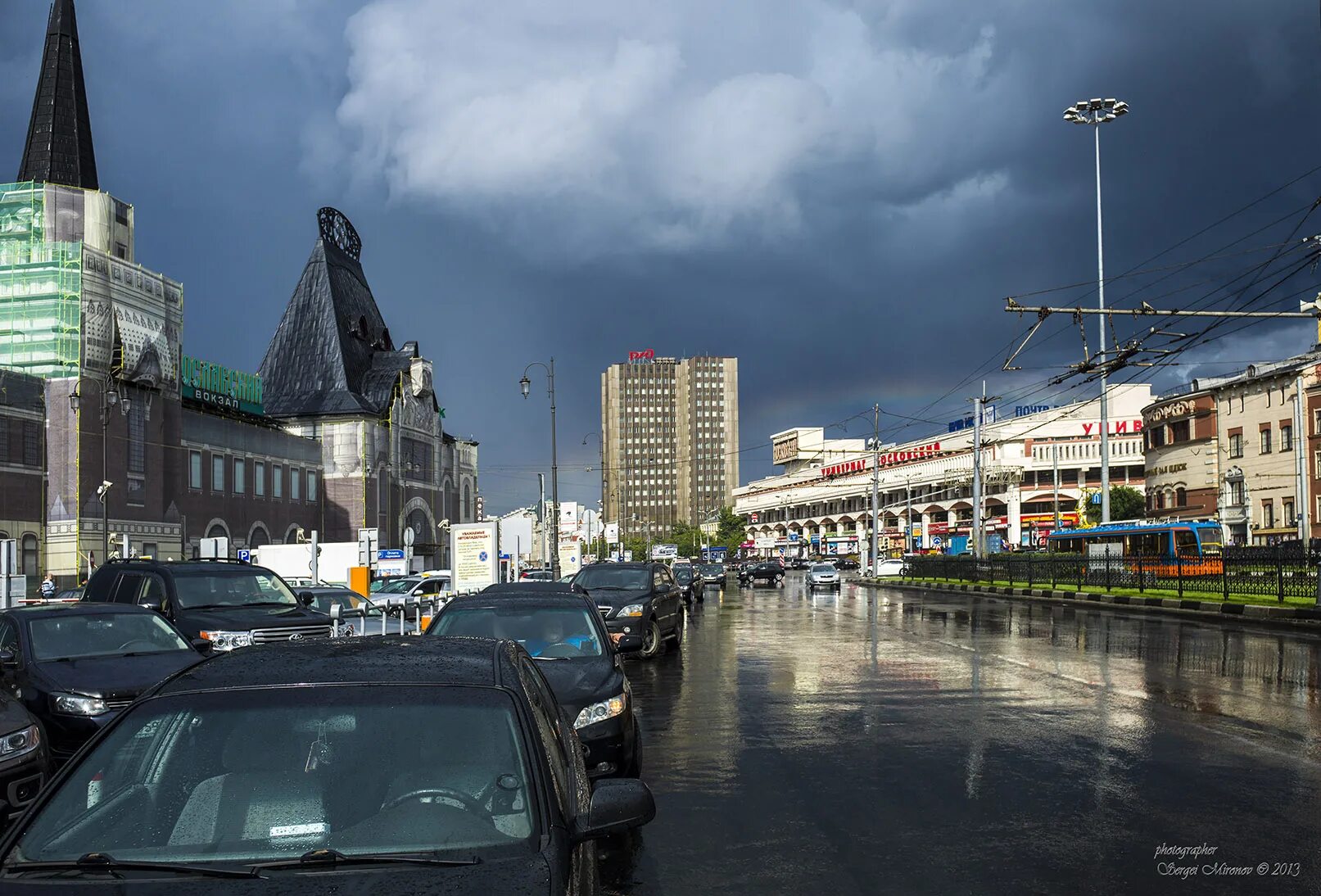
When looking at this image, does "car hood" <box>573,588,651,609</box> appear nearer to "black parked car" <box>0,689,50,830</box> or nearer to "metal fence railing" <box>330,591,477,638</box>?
"metal fence railing" <box>330,591,477,638</box>

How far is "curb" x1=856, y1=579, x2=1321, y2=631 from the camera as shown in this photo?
87.5 feet

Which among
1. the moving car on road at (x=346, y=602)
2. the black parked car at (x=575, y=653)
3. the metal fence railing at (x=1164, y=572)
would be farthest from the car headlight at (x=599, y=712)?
the metal fence railing at (x=1164, y=572)

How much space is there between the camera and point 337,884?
307 cm

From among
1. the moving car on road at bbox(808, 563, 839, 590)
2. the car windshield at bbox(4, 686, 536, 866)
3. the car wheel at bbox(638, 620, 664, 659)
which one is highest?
the car windshield at bbox(4, 686, 536, 866)

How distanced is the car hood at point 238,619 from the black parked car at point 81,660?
2274mm

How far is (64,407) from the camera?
173 feet

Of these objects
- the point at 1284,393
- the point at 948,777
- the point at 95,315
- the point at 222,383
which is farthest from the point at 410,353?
the point at 948,777

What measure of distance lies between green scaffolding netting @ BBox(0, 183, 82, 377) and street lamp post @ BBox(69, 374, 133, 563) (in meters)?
1.69

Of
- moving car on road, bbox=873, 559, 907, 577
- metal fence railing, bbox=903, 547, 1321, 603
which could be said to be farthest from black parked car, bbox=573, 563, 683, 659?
moving car on road, bbox=873, 559, 907, 577

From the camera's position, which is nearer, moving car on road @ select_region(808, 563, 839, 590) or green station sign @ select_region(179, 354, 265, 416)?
moving car on road @ select_region(808, 563, 839, 590)

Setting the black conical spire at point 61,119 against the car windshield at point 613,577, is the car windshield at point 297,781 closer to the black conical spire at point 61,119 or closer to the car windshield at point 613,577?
the car windshield at point 613,577

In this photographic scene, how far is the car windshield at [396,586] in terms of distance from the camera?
39031mm

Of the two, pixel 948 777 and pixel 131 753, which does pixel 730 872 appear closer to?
pixel 948 777

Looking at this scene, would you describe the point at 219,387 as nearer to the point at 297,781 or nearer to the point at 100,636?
the point at 100,636
